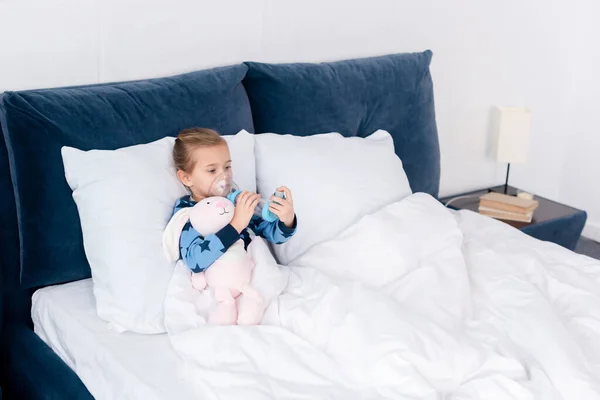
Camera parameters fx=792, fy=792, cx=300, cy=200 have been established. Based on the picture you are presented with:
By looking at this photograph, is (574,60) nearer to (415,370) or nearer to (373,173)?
(373,173)

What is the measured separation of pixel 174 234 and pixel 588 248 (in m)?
2.57

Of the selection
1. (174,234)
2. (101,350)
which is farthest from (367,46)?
(101,350)

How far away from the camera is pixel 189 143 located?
208 centimetres

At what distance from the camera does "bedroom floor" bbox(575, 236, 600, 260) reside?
3.82 m

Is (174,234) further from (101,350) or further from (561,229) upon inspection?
(561,229)

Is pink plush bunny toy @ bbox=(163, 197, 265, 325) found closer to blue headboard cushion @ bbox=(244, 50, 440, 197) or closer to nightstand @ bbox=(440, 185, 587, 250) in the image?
blue headboard cushion @ bbox=(244, 50, 440, 197)

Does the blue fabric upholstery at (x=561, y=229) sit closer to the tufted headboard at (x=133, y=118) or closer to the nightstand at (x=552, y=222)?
the nightstand at (x=552, y=222)

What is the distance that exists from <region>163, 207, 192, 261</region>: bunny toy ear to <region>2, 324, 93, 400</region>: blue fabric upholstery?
38 centimetres

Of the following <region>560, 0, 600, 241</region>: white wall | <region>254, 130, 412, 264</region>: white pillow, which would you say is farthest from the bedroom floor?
<region>254, 130, 412, 264</region>: white pillow

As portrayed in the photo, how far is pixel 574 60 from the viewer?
3.80m

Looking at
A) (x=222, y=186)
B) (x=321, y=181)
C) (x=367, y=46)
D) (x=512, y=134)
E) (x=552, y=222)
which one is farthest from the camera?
(x=512, y=134)

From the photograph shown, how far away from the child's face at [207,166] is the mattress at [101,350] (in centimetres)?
41

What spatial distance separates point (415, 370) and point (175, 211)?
0.75 m

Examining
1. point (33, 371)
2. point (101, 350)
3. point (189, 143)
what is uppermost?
point (189, 143)
